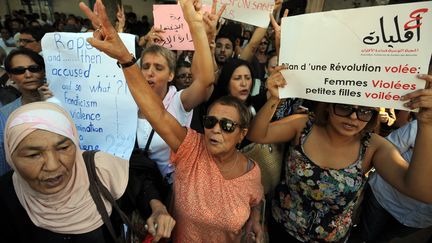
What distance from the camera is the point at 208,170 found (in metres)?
1.73

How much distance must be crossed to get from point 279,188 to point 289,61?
940 millimetres

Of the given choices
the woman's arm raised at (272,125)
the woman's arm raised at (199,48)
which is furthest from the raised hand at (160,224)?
the woman's arm raised at (199,48)

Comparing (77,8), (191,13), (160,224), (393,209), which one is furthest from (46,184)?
(77,8)

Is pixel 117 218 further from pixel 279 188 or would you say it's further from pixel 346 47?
pixel 346 47

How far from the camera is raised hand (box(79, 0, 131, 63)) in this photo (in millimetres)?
1354

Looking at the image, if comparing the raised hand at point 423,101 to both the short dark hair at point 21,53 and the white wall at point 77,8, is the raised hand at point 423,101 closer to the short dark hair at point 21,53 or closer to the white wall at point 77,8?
the short dark hair at point 21,53

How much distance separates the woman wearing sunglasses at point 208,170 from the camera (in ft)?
5.37

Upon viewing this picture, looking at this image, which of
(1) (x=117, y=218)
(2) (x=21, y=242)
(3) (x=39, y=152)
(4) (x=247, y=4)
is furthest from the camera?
(4) (x=247, y=4)

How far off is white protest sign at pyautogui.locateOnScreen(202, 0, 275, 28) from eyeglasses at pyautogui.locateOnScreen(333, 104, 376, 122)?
4.33 ft

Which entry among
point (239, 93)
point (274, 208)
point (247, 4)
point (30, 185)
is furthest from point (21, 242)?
point (247, 4)

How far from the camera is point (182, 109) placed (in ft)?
7.27

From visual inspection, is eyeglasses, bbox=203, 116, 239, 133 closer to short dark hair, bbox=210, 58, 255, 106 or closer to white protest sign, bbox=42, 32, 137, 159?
white protest sign, bbox=42, 32, 137, 159

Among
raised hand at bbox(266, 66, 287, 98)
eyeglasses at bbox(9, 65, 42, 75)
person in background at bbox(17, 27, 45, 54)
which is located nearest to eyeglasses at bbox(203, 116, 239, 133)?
raised hand at bbox(266, 66, 287, 98)

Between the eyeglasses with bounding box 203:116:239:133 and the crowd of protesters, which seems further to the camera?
the eyeglasses with bounding box 203:116:239:133
